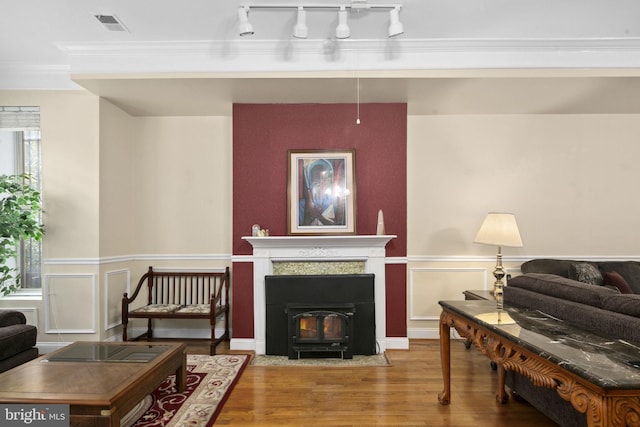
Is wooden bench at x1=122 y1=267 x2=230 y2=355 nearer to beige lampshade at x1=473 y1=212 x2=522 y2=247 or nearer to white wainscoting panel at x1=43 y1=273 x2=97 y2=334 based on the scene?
white wainscoting panel at x1=43 y1=273 x2=97 y2=334

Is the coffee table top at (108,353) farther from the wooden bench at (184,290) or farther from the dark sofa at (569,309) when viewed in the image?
the dark sofa at (569,309)

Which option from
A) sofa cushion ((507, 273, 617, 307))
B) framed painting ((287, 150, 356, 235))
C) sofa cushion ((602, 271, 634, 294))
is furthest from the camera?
framed painting ((287, 150, 356, 235))

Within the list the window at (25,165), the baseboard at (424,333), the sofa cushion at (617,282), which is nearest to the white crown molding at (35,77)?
the window at (25,165)

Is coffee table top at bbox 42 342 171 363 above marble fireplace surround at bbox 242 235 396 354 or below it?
below

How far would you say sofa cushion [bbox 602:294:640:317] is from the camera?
2.04 meters

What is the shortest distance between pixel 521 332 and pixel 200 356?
326 cm

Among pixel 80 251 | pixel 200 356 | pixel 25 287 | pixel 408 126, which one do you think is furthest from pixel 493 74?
pixel 25 287

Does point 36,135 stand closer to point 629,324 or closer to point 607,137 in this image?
point 629,324

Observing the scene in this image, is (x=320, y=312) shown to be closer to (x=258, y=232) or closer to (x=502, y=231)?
(x=258, y=232)

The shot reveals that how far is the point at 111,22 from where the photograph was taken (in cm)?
A: 338

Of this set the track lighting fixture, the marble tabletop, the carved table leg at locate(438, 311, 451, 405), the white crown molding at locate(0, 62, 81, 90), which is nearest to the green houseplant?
the white crown molding at locate(0, 62, 81, 90)

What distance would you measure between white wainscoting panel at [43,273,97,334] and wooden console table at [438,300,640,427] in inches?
148

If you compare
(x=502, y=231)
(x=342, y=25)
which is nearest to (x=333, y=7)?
(x=342, y=25)

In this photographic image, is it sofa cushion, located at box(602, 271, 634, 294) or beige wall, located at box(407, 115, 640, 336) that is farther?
beige wall, located at box(407, 115, 640, 336)
